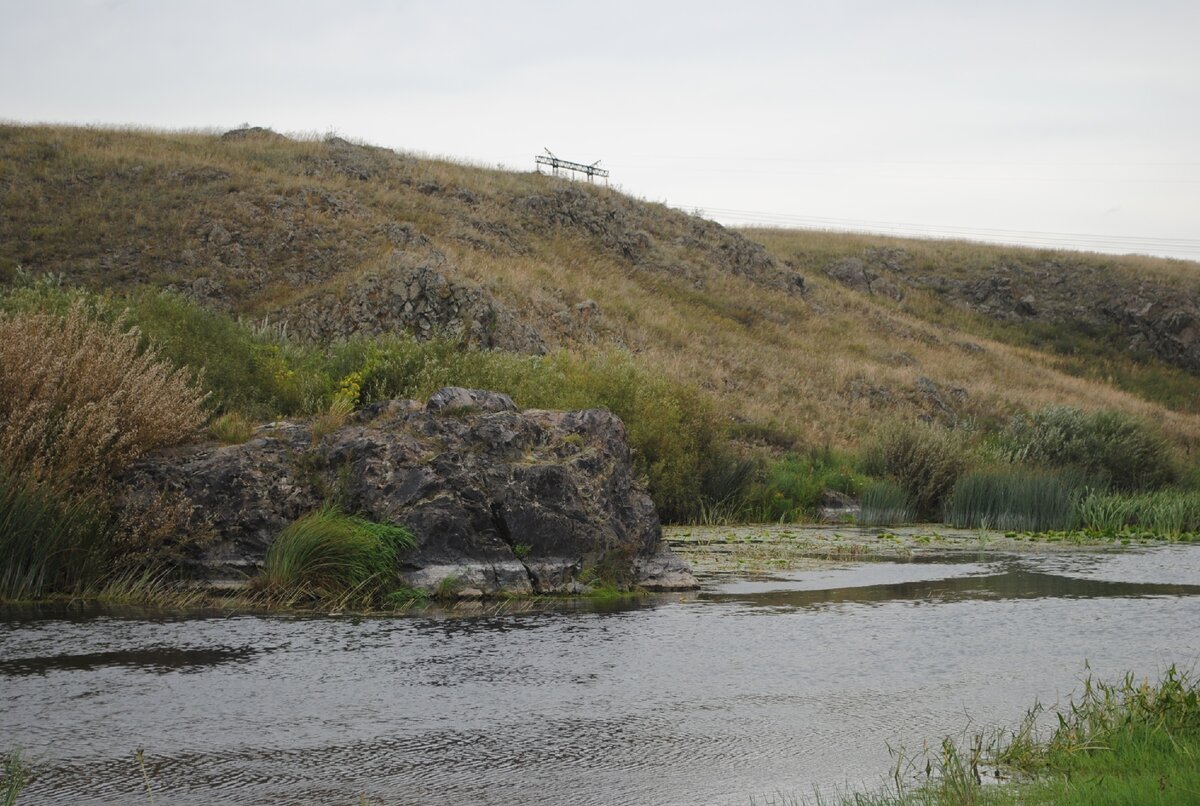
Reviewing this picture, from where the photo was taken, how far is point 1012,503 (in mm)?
22688

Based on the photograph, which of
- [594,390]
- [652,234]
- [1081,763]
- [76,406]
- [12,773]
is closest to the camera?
[12,773]

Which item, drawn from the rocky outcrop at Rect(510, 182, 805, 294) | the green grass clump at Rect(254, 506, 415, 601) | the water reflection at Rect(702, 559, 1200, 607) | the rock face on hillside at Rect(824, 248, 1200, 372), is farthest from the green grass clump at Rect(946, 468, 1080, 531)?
the rock face on hillside at Rect(824, 248, 1200, 372)

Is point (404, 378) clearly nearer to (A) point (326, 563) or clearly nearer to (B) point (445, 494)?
(B) point (445, 494)

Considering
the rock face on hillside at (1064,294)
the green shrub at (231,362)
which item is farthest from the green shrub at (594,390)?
the rock face on hillside at (1064,294)

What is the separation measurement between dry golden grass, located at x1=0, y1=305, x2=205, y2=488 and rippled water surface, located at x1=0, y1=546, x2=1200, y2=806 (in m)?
1.76

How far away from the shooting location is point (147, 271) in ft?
130

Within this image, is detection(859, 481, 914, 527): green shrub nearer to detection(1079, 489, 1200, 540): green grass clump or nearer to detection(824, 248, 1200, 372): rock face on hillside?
detection(1079, 489, 1200, 540): green grass clump

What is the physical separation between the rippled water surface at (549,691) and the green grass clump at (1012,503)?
10.1 meters

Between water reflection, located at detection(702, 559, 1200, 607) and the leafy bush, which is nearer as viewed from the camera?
water reflection, located at detection(702, 559, 1200, 607)

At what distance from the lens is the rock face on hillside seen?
7331 centimetres

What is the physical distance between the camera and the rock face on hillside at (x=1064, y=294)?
7331 centimetres

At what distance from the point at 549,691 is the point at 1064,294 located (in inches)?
3095

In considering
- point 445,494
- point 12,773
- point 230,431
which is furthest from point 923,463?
point 12,773

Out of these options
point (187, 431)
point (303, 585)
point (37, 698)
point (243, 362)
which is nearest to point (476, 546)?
point (303, 585)
